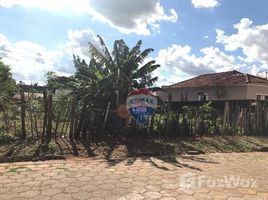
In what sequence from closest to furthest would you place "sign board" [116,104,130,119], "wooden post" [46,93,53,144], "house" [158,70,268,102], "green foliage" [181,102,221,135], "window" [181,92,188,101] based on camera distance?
"wooden post" [46,93,53,144]
"sign board" [116,104,130,119]
"green foliage" [181,102,221,135]
"house" [158,70,268,102]
"window" [181,92,188,101]

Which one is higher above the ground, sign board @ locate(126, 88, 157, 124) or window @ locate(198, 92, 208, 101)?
window @ locate(198, 92, 208, 101)

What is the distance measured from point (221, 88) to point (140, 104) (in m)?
24.3

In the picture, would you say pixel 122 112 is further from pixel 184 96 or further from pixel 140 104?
pixel 184 96

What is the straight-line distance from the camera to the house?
3269cm

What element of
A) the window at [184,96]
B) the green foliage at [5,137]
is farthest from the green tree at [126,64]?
the window at [184,96]

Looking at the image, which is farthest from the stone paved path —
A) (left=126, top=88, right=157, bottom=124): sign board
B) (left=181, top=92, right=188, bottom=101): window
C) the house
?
(left=181, top=92, right=188, bottom=101): window

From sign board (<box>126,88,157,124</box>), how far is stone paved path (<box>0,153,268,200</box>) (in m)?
2.50

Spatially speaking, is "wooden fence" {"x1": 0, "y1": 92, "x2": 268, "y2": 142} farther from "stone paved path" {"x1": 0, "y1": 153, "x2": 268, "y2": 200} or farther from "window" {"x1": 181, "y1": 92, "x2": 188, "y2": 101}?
"window" {"x1": 181, "y1": 92, "x2": 188, "y2": 101}

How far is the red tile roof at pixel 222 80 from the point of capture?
33406 millimetres

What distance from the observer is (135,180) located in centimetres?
718

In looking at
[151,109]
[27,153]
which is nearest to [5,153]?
[27,153]

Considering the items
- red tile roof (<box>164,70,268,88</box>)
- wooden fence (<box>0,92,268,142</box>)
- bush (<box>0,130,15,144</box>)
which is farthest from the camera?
red tile roof (<box>164,70,268,88</box>)

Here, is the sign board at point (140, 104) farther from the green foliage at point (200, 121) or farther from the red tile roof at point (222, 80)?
the red tile roof at point (222, 80)

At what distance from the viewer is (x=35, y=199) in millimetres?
5801
